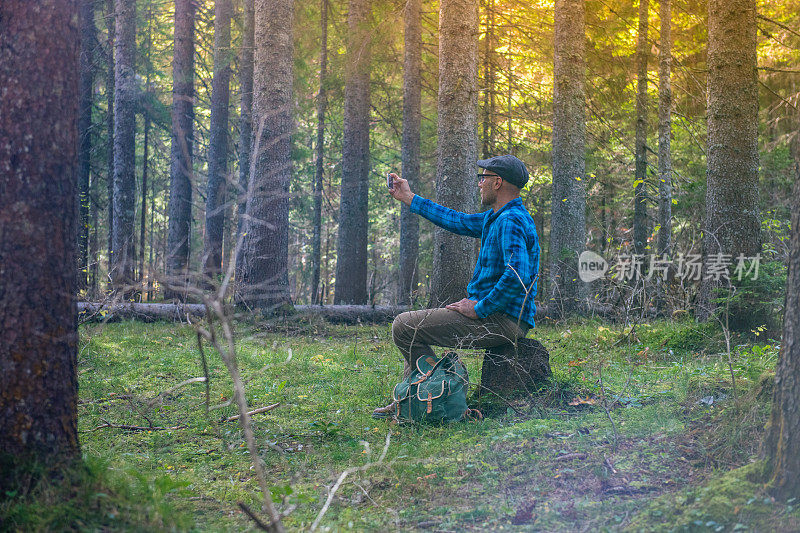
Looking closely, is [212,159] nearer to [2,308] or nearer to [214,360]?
[214,360]

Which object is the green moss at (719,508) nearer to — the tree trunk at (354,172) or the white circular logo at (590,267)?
the white circular logo at (590,267)

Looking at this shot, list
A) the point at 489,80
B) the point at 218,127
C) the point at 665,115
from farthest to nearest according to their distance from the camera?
the point at 218,127 < the point at 489,80 < the point at 665,115

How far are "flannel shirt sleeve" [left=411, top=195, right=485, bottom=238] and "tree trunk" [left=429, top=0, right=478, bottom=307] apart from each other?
3060 mm

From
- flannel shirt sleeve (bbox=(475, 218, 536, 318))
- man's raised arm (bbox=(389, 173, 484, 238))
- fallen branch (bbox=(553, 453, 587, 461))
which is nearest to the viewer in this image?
fallen branch (bbox=(553, 453, 587, 461))

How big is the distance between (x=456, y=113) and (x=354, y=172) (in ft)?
23.3

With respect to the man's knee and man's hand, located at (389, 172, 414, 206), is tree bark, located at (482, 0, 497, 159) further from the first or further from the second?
the man's knee

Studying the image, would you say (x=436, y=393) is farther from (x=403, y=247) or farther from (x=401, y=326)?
(x=403, y=247)

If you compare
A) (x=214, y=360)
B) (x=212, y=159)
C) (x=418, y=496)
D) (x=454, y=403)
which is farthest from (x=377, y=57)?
(x=418, y=496)

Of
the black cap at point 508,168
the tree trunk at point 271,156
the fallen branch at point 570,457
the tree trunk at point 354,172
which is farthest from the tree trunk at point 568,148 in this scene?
the fallen branch at point 570,457

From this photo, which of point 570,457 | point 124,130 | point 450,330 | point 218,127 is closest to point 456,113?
point 450,330

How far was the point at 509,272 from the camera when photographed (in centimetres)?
500

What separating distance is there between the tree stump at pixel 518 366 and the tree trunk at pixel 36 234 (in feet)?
11.4

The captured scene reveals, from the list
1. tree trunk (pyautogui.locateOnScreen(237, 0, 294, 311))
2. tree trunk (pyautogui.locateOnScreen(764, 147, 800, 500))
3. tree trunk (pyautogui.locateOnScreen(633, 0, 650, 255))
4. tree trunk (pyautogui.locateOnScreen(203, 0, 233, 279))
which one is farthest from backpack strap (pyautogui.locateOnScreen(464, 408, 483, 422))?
tree trunk (pyautogui.locateOnScreen(203, 0, 233, 279))

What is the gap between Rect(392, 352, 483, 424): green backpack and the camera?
203 inches
